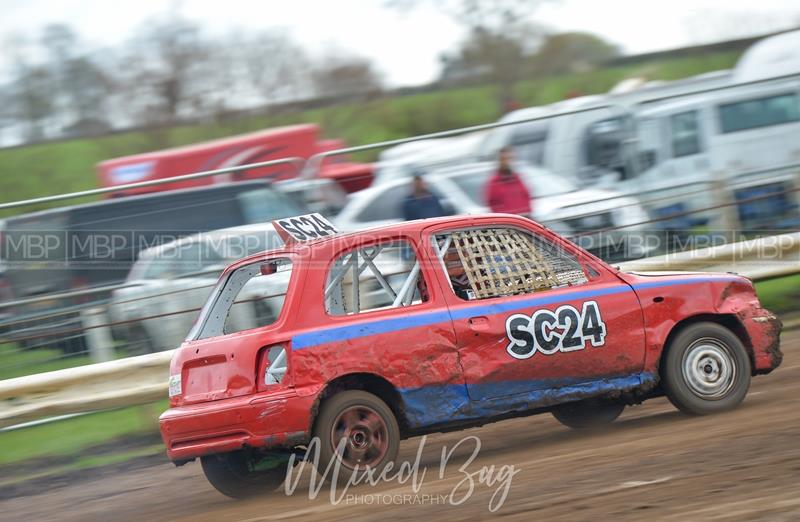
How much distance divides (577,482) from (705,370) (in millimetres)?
1797

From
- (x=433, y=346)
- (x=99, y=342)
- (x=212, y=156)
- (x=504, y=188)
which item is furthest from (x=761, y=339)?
(x=212, y=156)

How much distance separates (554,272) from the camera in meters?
6.89

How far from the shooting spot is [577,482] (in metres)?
5.67

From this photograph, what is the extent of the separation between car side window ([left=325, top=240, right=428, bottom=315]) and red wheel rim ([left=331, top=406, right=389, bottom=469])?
2.11 feet

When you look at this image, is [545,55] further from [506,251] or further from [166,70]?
[506,251]

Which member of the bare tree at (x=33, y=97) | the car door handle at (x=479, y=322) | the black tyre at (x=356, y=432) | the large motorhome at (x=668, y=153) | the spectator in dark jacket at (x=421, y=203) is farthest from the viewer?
the bare tree at (x=33, y=97)

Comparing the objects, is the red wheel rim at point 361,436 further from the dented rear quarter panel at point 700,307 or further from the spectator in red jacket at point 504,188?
the spectator in red jacket at point 504,188

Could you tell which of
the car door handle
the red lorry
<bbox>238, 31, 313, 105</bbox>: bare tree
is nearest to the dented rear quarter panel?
the car door handle

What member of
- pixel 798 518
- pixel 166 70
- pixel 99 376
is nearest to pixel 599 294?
pixel 798 518

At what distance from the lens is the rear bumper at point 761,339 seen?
23.3ft

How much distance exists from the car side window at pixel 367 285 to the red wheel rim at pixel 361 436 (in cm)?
64

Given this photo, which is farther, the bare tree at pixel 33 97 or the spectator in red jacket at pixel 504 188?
the bare tree at pixel 33 97

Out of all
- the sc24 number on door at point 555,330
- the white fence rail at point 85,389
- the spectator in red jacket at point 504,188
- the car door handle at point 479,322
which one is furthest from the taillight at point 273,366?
the spectator in red jacket at point 504,188

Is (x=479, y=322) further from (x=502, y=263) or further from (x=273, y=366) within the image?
(x=273, y=366)
